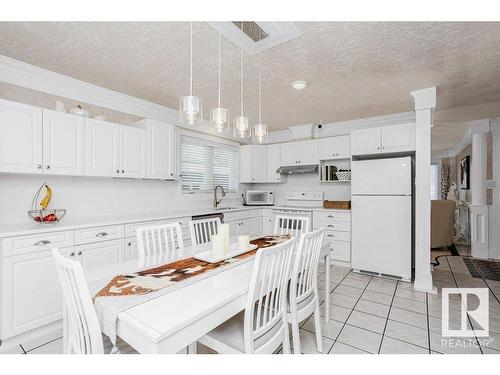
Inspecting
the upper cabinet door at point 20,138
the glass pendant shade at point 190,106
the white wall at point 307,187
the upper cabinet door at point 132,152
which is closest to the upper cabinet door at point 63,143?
the upper cabinet door at point 20,138

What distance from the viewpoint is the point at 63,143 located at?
99.3 inches

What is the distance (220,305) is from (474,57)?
299 centimetres

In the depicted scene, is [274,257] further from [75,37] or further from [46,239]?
[75,37]

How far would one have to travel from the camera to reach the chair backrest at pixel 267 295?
1.29 meters

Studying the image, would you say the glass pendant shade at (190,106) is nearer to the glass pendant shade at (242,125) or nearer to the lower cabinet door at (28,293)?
the glass pendant shade at (242,125)

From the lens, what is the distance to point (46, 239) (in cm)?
220

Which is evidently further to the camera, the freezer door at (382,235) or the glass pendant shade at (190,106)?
the freezer door at (382,235)

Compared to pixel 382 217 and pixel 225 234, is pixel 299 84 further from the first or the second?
pixel 382 217

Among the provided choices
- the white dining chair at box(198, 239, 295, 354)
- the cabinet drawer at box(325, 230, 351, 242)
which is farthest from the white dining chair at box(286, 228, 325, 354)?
the cabinet drawer at box(325, 230, 351, 242)

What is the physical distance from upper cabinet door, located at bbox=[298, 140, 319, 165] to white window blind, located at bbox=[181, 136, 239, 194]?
1.28 meters

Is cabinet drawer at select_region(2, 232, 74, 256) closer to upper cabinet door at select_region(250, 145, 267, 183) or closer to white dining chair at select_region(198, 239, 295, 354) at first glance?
white dining chair at select_region(198, 239, 295, 354)

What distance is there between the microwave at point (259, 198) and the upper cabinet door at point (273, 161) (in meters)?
0.31
